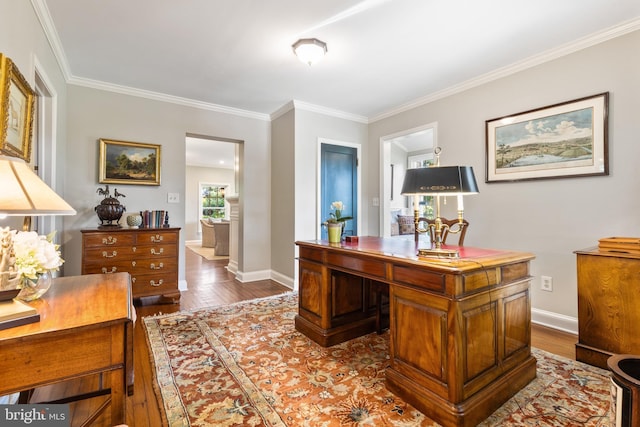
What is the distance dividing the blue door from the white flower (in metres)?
3.43

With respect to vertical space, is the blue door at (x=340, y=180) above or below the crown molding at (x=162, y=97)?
below

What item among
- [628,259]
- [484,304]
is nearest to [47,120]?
[484,304]

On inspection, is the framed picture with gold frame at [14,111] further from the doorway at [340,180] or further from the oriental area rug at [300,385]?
the doorway at [340,180]

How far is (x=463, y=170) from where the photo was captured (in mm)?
1639

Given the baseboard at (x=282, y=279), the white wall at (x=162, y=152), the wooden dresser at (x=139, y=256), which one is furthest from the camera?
the baseboard at (x=282, y=279)

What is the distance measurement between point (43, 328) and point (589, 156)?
145 inches

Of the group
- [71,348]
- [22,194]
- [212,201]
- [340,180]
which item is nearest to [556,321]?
[340,180]

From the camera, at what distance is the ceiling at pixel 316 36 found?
2.21 m

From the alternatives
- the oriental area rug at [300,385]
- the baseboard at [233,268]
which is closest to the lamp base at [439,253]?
the oriental area rug at [300,385]

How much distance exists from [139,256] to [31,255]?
2.44m

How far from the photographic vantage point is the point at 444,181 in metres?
1.63

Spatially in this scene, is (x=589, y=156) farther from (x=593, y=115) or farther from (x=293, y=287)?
(x=293, y=287)

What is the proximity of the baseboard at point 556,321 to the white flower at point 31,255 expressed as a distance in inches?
145

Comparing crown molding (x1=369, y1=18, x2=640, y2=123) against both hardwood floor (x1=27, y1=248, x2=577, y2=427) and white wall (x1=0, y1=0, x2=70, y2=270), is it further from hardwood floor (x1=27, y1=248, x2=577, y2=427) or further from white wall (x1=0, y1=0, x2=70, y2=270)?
white wall (x1=0, y1=0, x2=70, y2=270)
